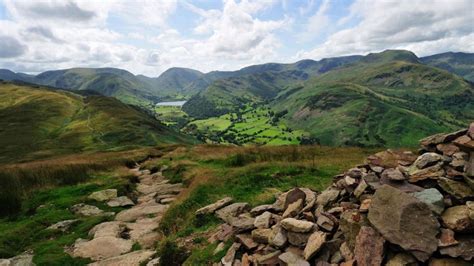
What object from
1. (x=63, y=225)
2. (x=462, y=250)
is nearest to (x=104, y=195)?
(x=63, y=225)

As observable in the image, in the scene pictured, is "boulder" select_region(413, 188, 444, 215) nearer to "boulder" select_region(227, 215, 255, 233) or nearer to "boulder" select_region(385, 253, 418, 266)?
"boulder" select_region(385, 253, 418, 266)

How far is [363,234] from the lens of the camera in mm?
10086

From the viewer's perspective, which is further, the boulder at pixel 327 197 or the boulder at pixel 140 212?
the boulder at pixel 140 212

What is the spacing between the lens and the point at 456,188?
1042cm

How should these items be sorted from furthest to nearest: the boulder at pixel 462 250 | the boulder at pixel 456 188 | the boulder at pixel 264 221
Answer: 1. the boulder at pixel 264 221
2. the boulder at pixel 456 188
3. the boulder at pixel 462 250

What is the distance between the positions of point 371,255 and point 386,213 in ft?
4.45

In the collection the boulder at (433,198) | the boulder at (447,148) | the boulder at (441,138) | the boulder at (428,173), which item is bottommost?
the boulder at (433,198)

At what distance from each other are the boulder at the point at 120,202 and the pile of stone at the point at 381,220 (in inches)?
496

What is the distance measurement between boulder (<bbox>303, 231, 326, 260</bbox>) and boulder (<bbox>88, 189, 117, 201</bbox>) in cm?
1884

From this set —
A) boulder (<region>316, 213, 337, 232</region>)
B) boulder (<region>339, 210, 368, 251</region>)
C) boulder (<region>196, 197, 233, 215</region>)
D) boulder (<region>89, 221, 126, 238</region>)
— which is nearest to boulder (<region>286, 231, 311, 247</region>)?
boulder (<region>316, 213, 337, 232</region>)

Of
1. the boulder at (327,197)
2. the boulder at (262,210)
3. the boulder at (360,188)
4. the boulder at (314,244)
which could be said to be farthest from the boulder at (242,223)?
the boulder at (360,188)

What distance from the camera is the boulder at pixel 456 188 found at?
1017cm

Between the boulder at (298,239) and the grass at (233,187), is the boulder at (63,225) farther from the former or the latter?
the boulder at (298,239)

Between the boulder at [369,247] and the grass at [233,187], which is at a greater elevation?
the boulder at [369,247]
